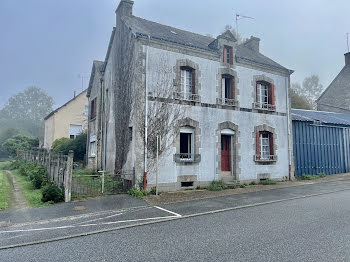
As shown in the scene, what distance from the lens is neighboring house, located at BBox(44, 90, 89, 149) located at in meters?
28.3

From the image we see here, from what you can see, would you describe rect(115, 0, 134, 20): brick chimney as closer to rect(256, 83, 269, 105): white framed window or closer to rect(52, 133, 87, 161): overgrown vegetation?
rect(256, 83, 269, 105): white framed window

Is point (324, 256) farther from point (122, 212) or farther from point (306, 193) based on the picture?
point (306, 193)

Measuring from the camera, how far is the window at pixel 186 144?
1252cm

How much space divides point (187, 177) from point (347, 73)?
88.9ft

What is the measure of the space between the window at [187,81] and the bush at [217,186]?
439 cm

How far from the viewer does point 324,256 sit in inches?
178

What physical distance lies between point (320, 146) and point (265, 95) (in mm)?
5463

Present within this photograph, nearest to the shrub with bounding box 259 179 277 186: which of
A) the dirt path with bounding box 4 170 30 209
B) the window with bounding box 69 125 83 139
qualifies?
the dirt path with bounding box 4 170 30 209

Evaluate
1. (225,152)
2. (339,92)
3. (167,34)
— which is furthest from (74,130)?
(339,92)

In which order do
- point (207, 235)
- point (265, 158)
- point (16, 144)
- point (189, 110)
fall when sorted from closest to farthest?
point (207, 235) < point (189, 110) < point (265, 158) < point (16, 144)

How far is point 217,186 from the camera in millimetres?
12195

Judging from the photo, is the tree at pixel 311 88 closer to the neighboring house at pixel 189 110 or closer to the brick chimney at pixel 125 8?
the neighboring house at pixel 189 110

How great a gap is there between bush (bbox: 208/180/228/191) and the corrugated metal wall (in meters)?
6.22

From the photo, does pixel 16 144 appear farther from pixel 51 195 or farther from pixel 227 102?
pixel 227 102
